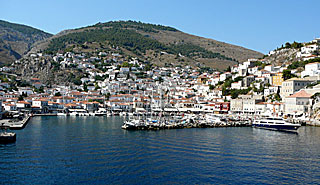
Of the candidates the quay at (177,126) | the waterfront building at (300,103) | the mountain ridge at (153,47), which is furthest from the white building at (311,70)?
the mountain ridge at (153,47)

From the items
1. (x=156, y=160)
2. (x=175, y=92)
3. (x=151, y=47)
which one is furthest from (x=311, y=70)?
(x=151, y=47)

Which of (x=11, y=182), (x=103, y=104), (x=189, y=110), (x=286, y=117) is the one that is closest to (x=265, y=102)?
(x=286, y=117)

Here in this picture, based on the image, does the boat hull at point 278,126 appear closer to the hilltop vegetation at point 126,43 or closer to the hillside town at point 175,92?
the hillside town at point 175,92

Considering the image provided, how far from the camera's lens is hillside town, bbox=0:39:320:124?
5675 cm

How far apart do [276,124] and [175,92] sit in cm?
4838

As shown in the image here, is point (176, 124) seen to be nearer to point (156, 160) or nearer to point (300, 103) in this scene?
point (156, 160)

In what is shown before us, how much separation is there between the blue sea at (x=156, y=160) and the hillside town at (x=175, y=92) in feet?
83.6

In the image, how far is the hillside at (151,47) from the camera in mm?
141250

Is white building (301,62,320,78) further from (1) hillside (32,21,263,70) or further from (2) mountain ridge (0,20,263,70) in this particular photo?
(1) hillside (32,21,263,70)

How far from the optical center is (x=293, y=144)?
2931cm

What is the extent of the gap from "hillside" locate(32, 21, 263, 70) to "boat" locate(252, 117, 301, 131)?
312 feet

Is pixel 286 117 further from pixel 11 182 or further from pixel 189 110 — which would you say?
pixel 11 182

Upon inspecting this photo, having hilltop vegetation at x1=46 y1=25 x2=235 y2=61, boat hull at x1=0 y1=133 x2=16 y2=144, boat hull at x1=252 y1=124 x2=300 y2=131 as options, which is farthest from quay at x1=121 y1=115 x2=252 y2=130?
hilltop vegetation at x1=46 y1=25 x2=235 y2=61

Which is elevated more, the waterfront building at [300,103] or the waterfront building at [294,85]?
the waterfront building at [294,85]
